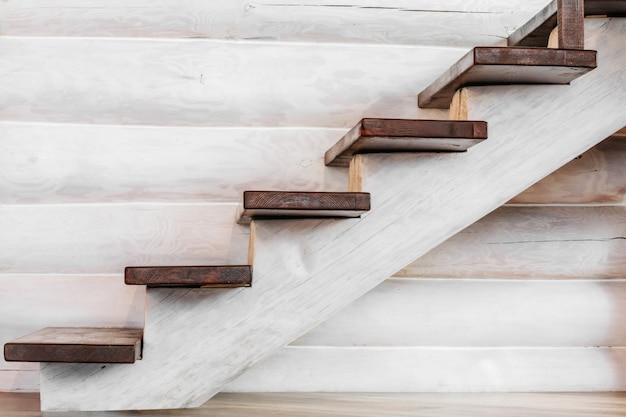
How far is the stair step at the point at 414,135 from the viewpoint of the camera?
1.70 meters

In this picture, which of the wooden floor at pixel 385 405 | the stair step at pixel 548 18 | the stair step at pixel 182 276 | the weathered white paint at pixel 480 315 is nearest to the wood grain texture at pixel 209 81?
the stair step at pixel 548 18

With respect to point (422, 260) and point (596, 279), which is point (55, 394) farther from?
point (596, 279)

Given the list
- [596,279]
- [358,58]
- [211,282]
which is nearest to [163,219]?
[211,282]

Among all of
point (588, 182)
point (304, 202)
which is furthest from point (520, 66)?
point (588, 182)

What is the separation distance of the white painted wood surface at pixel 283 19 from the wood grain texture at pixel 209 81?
3 cm

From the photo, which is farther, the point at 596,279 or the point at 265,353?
the point at 596,279

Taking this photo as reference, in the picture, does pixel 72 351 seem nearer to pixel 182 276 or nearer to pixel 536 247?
pixel 182 276

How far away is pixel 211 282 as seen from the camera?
68.1 inches

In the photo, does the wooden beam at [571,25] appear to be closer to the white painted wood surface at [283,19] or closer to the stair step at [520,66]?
the stair step at [520,66]

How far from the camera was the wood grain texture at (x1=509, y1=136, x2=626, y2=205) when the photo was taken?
2367 millimetres

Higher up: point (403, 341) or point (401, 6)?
point (401, 6)

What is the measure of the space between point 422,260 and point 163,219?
833mm

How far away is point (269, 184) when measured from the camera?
2.27 meters

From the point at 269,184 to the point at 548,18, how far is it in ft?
3.11
